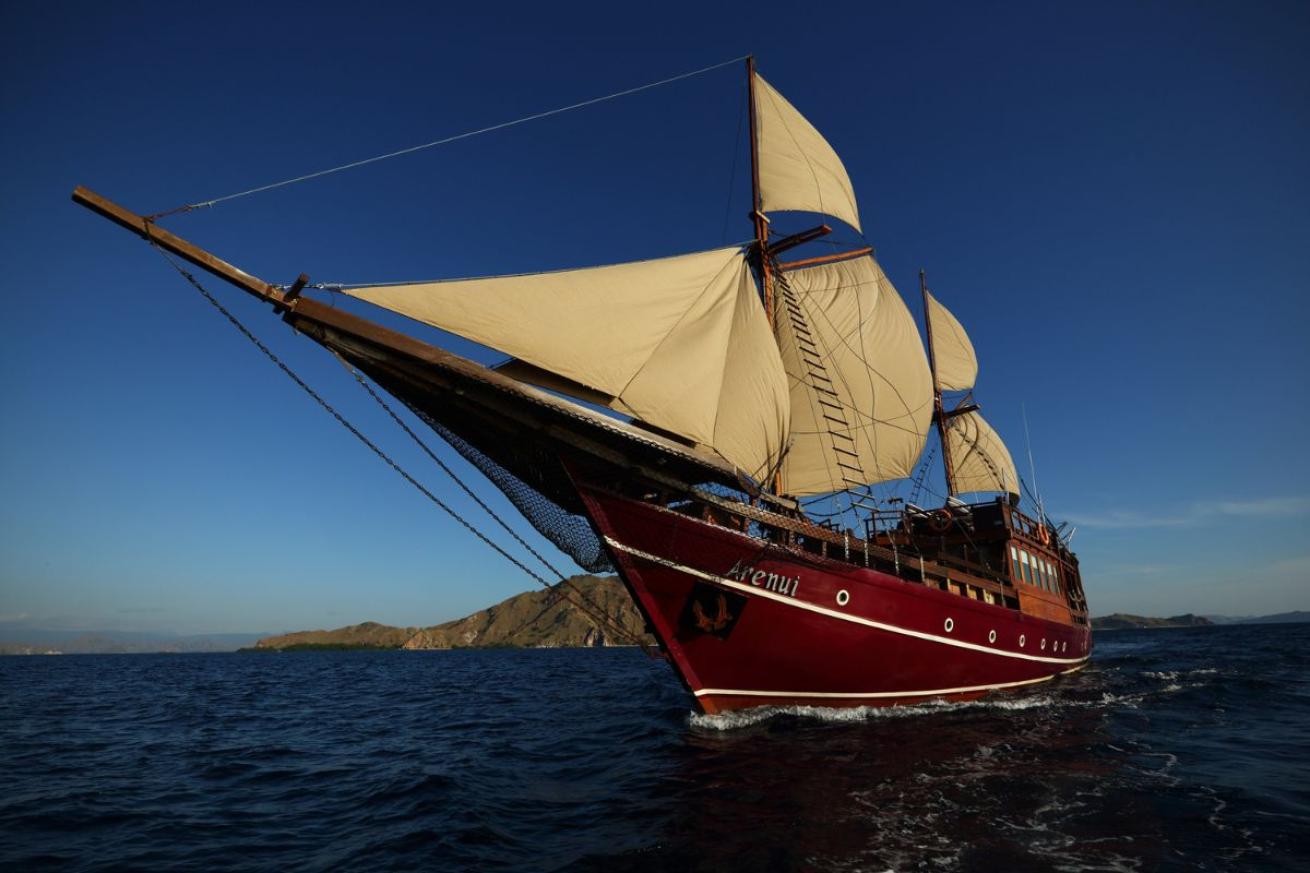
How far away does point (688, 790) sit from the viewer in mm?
9336

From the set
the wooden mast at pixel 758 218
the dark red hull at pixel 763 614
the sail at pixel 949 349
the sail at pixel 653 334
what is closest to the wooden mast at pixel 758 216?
the wooden mast at pixel 758 218

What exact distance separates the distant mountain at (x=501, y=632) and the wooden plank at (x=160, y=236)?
126 m

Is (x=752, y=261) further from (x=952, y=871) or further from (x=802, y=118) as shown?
(x=952, y=871)

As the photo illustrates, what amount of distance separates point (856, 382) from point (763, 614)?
16.6 metres

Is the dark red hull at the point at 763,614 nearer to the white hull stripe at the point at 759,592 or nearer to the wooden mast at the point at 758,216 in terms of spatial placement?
the white hull stripe at the point at 759,592

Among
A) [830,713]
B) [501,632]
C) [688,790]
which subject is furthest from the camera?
[501,632]

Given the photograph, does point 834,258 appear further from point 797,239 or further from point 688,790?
point 688,790

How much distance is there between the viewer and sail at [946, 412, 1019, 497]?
141ft

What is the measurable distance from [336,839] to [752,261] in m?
21.0

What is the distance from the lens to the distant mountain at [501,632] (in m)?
138

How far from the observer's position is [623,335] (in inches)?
525

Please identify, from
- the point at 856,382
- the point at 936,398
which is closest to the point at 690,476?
the point at 856,382

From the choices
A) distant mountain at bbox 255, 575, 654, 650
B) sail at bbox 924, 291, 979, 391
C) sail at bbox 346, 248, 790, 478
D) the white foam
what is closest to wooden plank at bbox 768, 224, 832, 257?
sail at bbox 346, 248, 790, 478

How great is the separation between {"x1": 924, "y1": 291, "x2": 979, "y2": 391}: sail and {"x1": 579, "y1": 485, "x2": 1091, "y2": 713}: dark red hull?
30181 mm
